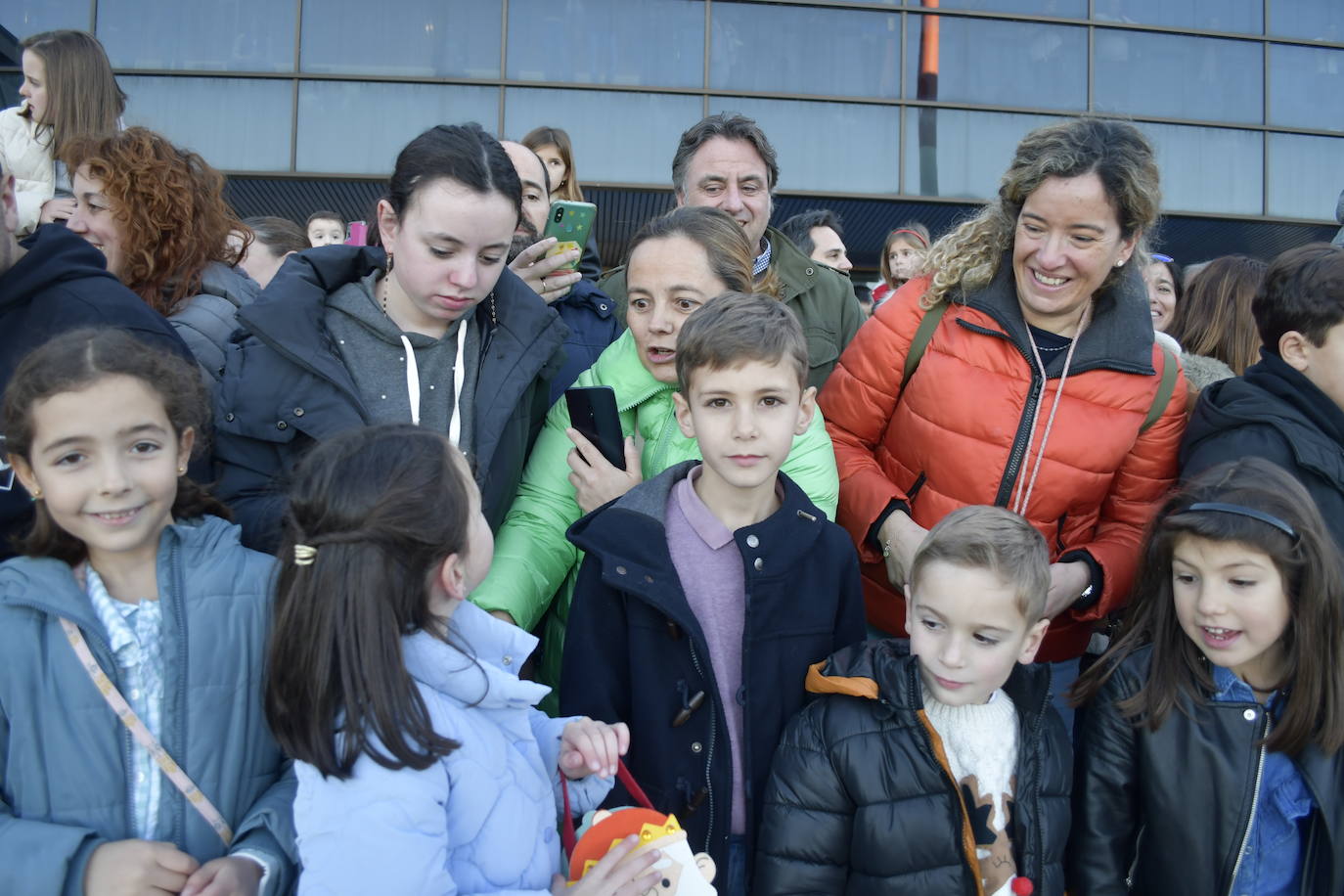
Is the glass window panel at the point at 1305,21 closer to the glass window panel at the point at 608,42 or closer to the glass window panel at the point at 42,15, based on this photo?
the glass window panel at the point at 608,42

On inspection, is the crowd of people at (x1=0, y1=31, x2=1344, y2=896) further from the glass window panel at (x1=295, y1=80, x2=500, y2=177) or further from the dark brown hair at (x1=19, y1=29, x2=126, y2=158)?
the glass window panel at (x1=295, y1=80, x2=500, y2=177)

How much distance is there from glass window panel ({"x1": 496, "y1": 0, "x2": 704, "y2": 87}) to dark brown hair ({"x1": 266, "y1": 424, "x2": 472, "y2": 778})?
805cm

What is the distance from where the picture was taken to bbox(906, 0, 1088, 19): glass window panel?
954 centimetres

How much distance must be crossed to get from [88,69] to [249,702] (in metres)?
2.90

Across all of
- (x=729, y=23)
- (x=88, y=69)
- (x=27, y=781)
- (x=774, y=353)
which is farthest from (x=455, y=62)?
(x=27, y=781)

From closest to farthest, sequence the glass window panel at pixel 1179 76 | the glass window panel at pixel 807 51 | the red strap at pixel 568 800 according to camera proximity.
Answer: the red strap at pixel 568 800
the glass window panel at pixel 807 51
the glass window panel at pixel 1179 76

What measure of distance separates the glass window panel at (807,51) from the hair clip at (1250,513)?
25.3 feet

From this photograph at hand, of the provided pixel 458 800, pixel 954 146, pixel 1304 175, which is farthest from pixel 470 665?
pixel 1304 175

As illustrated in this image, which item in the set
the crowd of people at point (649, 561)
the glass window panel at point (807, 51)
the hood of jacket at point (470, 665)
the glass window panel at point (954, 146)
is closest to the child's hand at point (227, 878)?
the crowd of people at point (649, 561)

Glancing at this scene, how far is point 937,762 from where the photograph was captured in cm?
223

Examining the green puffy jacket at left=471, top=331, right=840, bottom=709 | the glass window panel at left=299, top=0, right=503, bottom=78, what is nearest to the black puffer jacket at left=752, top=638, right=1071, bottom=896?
the green puffy jacket at left=471, top=331, right=840, bottom=709

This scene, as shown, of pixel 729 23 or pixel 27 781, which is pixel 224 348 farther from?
pixel 729 23

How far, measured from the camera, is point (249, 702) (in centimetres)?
194

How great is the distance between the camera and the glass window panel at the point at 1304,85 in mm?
9984
